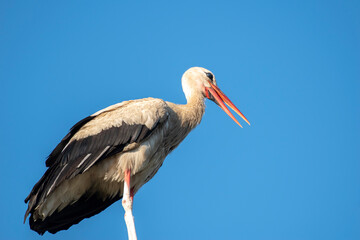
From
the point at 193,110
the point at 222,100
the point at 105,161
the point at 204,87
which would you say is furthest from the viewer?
the point at 222,100

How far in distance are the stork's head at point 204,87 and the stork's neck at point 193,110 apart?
86 millimetres

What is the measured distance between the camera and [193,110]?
11.9 meters

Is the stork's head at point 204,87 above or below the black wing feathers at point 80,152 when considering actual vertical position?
above

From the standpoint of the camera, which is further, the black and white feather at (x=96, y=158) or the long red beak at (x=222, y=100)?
the long red beak at (x=222, y=100)

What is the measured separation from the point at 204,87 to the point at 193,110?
66 centimetres

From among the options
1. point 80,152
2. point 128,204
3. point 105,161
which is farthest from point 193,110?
point 80,152

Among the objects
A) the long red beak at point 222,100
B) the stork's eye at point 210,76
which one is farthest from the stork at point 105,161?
the stork's eye at point 210,76

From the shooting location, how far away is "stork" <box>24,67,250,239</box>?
35.4ft

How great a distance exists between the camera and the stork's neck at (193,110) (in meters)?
11.7

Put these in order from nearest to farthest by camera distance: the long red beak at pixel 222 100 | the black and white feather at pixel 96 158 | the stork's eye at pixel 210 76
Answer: the black and white feather at pixel 96 158 < the long red beak at pixel 222 100 < the stork's eye at pixel 210 76

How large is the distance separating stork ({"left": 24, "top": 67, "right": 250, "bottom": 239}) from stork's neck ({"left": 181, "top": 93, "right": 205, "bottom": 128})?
3cm

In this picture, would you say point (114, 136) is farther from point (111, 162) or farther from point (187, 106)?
point (187, 106)

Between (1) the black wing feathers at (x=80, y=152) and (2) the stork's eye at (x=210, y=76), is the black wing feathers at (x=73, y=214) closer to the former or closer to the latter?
(1) the black wing feathers at (x=80, y=152)

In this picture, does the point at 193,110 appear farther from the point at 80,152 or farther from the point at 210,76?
the point at 80,152
